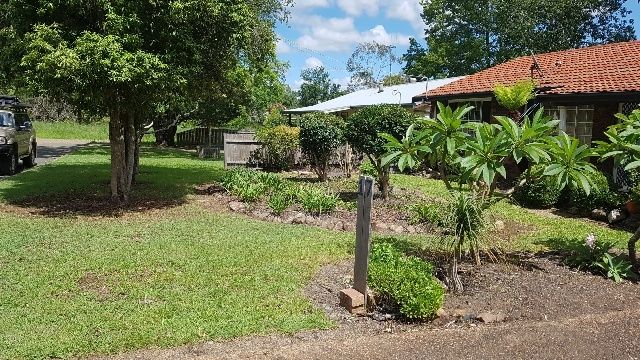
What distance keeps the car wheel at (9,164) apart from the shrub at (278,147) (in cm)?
771

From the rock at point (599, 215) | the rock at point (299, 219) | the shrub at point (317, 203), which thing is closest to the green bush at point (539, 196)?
the rock at point (599, 215)

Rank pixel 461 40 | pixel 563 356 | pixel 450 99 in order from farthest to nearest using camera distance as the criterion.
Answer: pixel 461 40 < pixel 450 99 < pixel 563 356

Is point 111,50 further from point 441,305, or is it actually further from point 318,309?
point 441,305

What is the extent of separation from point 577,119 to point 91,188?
13743mm

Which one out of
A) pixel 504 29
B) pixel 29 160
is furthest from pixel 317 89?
pixel 29 160

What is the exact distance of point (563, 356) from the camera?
4.49 metres

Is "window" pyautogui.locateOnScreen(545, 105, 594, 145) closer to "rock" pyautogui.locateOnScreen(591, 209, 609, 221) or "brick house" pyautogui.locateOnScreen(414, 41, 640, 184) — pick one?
"brick house" pyautogui.locateOnScreen(414, 41, 640, 184)

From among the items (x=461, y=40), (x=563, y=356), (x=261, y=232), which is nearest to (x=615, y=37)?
(x=461, y=40)

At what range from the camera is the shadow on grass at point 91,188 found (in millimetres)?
10992

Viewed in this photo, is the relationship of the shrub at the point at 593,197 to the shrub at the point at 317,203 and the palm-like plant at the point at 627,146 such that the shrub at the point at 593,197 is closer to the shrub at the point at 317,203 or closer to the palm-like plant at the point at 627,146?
the palm-like plant at the point at 627,146

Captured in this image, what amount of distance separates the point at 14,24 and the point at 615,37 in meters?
34.6

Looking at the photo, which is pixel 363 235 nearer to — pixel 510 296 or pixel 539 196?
pixel 510 296

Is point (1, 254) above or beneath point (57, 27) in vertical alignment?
beneath

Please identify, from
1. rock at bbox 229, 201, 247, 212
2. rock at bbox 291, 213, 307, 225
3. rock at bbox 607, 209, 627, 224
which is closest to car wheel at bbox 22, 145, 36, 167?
rock at bbox 229, 201, 247, 212
